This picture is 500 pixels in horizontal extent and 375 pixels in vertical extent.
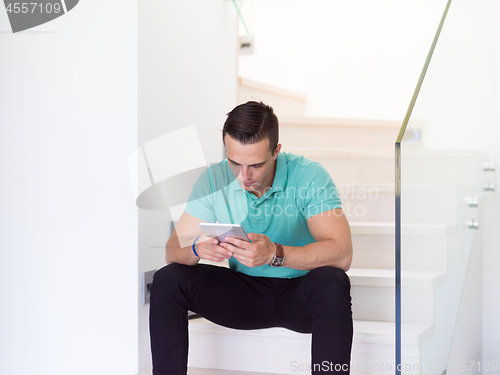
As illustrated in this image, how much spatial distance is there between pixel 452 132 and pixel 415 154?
43cm

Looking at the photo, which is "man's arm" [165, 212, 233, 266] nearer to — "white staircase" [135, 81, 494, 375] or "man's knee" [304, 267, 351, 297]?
"man's knee" [304, 267, 351, 297]

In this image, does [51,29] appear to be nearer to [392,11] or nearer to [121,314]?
[121,314]

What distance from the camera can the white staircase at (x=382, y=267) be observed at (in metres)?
1.24

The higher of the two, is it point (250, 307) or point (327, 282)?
point (327, 282)

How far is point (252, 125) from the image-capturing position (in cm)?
144

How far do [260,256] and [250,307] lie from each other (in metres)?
0.25

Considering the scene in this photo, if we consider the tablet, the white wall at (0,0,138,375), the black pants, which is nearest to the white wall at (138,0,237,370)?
the white wall at (0,0,138,375)

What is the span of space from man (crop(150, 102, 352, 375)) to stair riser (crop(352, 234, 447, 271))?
19 cm

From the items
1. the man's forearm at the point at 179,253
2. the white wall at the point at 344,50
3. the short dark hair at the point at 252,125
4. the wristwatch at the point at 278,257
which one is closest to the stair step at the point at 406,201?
the wristwatch at the point at 278,257

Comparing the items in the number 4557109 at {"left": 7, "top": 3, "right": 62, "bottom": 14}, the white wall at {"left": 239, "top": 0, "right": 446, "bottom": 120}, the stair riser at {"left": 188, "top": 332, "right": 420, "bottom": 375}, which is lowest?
the stair riser at {"left": 188, "top": 332, "right": 420, "bottom": 375}

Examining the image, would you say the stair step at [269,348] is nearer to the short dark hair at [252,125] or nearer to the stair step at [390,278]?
the stair step at [390,278]

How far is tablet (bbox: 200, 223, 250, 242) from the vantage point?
4.06ft

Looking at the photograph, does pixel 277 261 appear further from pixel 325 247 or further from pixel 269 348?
pixel 269 348

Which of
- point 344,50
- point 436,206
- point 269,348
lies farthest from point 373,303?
point 344,50
